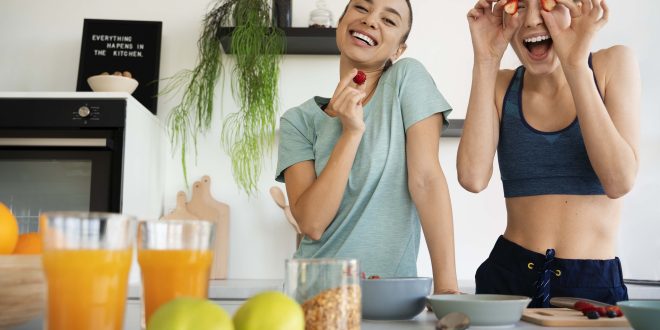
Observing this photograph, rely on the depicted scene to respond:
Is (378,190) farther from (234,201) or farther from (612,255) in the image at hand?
(234,201)

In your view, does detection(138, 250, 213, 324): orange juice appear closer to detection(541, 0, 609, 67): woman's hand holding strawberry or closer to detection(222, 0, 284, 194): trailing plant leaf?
detection(541, 0, 609, 67): woman's hand holding strawberry

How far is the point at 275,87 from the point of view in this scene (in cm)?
265

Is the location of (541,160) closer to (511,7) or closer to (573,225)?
(573,225)

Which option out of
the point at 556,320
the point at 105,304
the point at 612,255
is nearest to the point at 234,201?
the point at 612,255

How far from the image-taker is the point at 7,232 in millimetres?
755

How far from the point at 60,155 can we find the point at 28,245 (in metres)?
1.70

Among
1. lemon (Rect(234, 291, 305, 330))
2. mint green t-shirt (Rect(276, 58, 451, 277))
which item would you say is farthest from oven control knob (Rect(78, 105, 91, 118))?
lemon (Rect(234, 291, 305, 330))

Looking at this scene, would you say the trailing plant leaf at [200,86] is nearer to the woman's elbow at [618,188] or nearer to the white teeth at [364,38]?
the white teeth at [364,38]

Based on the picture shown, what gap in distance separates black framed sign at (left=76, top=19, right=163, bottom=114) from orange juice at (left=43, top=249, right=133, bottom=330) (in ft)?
7.43

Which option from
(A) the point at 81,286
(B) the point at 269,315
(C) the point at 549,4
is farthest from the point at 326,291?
(C) the point at 549,4

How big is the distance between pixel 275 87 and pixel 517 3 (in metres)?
1.36

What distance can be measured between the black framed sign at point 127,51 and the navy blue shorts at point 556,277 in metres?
1.81

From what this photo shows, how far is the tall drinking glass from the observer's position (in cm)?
65

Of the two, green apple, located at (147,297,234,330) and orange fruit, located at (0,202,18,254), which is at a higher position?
orange fruit, located at (0,202,18,254)
